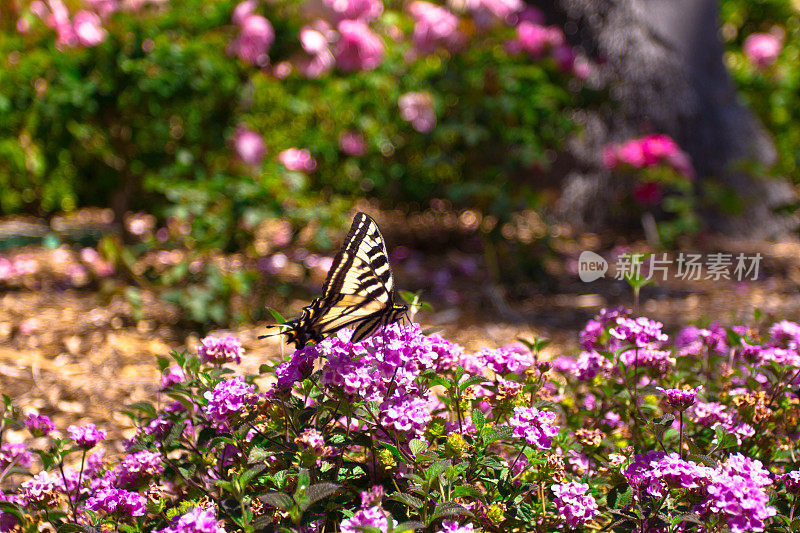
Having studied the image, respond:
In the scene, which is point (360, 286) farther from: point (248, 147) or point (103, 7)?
point (103, 7)

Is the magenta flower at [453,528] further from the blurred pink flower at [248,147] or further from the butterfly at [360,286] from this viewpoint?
the blurred pink flower at [248,147]

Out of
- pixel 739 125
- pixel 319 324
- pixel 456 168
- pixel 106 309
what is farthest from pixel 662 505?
pixel 739 125

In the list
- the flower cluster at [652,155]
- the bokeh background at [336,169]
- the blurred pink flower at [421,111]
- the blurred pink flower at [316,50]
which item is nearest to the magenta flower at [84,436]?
the bokeh background at [336,169]

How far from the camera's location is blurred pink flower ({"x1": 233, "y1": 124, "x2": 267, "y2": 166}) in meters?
4.40

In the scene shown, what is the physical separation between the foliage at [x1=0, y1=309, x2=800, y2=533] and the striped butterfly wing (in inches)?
6.2

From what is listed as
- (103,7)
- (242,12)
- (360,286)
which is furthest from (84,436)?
(103,7)

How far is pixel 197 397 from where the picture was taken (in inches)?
63.8

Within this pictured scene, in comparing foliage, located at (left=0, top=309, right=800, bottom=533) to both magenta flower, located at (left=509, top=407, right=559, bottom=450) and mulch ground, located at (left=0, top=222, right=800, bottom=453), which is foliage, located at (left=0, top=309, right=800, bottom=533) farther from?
mulch ground, located at (left=0, top=222, right=800, bottom=453)

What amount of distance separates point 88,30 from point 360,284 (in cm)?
304

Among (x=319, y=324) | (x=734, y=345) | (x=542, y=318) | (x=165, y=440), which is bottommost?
(x=165, y=440)

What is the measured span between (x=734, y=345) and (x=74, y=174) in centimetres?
471

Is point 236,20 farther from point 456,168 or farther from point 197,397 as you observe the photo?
point 197,397

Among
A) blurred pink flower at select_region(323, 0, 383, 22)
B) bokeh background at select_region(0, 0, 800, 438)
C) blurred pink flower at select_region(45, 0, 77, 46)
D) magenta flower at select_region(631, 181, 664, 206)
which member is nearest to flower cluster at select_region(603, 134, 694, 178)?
bokeh background at select_region(0, 0, 800, 438)

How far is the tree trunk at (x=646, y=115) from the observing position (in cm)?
574
